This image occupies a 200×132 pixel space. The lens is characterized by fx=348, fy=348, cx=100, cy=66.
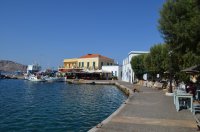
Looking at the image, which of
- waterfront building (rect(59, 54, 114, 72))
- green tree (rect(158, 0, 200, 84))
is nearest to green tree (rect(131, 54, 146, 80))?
waterfront building (rect(59, 54, 114, 72))

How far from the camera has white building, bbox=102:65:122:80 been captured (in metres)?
100

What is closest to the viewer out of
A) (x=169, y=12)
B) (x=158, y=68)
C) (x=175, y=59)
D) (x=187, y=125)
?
(x=187, y=125)

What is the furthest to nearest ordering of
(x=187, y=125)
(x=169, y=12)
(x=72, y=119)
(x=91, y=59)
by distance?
(x=91, y=59)
(x=169, y=12)
(x=72, y=119)
(x=187, y=125)

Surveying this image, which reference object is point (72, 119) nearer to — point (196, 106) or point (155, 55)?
point (196, 106)

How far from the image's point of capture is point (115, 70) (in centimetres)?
10106

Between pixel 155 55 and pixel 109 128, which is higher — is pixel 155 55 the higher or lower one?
the higher one

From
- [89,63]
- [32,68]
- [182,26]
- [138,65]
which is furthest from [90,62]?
[182,26]

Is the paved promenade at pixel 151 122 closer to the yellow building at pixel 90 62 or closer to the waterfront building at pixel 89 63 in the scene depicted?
the waterfront building at pixel 89 63

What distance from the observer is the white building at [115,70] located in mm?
100000

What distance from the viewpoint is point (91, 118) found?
2202 centimetres

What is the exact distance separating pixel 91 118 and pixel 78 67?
89.2 metres

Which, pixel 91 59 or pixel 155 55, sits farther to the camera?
pixel 91 59

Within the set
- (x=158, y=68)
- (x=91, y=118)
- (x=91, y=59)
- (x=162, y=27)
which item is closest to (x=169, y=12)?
(x=162, y=27)

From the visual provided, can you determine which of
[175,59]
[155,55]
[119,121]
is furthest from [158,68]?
[119,121]
